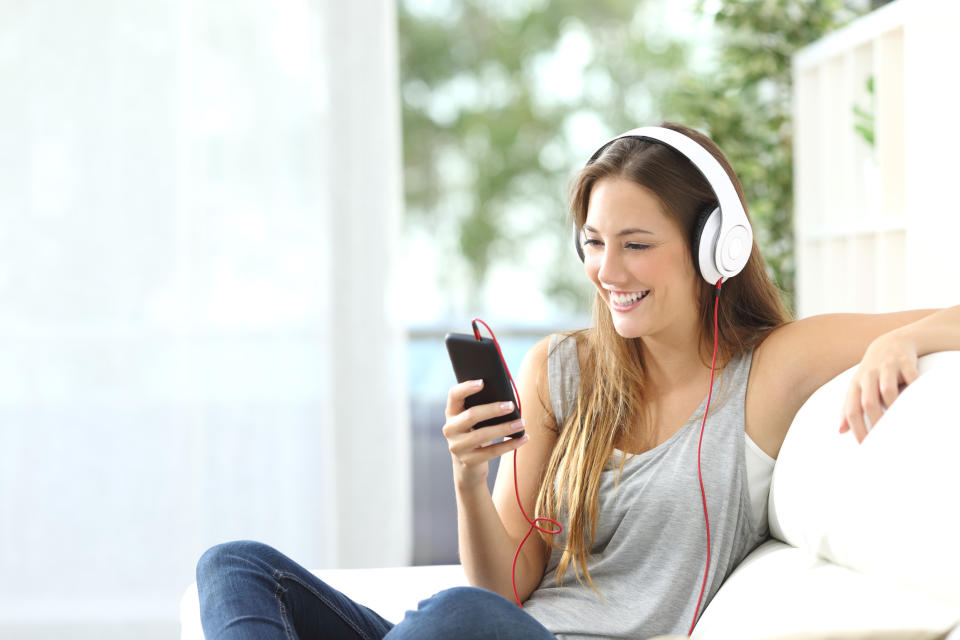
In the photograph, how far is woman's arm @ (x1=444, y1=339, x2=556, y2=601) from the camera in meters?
1.27

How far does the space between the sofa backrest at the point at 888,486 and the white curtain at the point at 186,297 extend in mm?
1800

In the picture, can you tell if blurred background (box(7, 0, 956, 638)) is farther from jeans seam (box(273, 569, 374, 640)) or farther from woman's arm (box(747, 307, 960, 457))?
jeans seam (box(273, 569, 374, 640))

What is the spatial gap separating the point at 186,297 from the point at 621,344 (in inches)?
64.1

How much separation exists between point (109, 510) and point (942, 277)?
222cm

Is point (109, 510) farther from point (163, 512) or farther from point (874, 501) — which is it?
point (874, 501)

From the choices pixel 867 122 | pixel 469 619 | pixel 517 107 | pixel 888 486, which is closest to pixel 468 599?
pixel 469 619

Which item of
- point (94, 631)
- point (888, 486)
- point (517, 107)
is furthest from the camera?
point (517, 107)

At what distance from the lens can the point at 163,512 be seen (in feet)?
8.70

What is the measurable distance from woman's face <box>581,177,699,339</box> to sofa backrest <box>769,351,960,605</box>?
0.26 m

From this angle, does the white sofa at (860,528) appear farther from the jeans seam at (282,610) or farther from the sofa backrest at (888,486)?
the jeans seam at (282,610)

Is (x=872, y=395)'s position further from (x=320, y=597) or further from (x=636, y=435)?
(x=320, y=597)

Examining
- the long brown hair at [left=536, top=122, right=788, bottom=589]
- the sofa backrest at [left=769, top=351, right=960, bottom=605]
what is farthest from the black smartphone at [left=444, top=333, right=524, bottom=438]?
the sofa backrest at [left=769, top=351, right=960, bottom=605]

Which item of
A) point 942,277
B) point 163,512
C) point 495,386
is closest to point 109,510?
point 163,512

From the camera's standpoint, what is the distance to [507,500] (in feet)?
4.58
